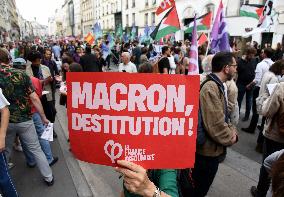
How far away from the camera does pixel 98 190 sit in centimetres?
409

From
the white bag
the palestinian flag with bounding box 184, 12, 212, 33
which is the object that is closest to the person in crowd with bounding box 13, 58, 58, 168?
the white bag

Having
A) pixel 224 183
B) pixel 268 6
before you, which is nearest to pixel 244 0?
pixel 268 6

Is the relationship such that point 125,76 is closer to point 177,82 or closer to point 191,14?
point 177,82

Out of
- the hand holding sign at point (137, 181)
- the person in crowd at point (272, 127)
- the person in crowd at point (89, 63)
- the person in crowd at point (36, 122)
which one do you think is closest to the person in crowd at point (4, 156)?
the person in crowd at point (36, 122)

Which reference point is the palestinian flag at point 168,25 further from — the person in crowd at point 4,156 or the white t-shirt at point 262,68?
the person in crowd at point 4,156

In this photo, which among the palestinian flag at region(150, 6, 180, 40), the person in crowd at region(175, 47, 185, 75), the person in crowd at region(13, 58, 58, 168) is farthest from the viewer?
the person in crowd at region(175, 47, 185, 75)

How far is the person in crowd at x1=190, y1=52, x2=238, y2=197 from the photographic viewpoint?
8.78 ft

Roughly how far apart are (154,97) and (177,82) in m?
0.13

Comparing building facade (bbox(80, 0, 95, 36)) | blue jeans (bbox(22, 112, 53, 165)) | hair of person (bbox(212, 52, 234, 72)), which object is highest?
building facade (bbox(80, 0, 95, 36))

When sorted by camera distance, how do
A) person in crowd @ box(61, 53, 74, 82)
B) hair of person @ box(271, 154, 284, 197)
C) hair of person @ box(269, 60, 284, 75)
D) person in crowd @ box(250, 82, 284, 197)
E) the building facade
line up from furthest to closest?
the building facade, person in crowd @ box(61, 53, 74, 82), hair of person @ box(269, 60, 284, 75), person in crowd @ box(250, 82, 284, 197), hair of person @ box(271, 154, 284, 197)

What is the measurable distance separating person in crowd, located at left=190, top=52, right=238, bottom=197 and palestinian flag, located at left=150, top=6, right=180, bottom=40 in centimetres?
454

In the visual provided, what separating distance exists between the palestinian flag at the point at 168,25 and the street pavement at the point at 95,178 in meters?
3.41

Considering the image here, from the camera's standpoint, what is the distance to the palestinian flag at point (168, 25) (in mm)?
7282

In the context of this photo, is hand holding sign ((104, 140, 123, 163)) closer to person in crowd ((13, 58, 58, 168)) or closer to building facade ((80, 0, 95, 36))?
person in crowd ((13, 58, 58, 168))
